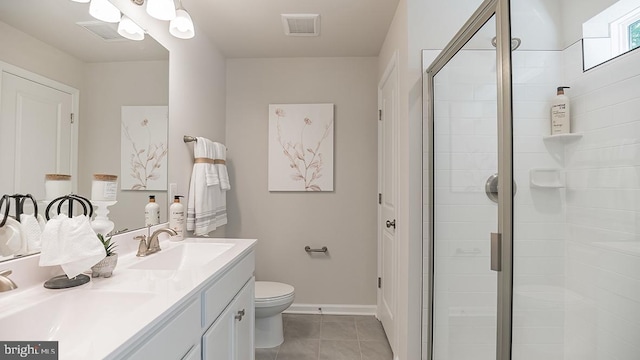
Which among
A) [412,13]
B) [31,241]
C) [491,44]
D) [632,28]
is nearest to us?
[632,28]

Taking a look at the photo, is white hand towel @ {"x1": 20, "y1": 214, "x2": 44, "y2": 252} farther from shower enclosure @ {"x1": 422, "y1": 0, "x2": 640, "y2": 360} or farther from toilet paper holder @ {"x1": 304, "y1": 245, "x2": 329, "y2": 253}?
toilet paper holder @ {"x1": 304, "y1": 245, "x2": 329, "y2": 253}

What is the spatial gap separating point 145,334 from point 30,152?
78 cm

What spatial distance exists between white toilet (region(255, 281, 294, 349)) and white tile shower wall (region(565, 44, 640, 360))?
1593 millimetres

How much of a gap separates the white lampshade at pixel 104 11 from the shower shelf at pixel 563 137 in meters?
1.86

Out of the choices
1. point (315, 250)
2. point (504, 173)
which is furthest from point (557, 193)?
point (315, 250)

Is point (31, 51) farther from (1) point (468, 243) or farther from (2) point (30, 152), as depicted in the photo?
(1) point (468, 243)

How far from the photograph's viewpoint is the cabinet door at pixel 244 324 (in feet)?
4.67

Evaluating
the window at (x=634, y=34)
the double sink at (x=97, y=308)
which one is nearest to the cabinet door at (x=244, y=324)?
the double sink at (x=97, y=308)

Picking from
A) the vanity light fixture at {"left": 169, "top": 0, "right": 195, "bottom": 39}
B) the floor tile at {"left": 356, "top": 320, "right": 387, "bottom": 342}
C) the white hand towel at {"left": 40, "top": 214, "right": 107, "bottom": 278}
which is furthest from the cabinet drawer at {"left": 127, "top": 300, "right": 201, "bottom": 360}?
the floor tile at {"left": 356, "top": 320, "right": 387, "bottom": 342}

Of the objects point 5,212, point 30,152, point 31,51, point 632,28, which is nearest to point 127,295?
point 5,212

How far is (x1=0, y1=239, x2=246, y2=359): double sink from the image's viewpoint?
0.66m

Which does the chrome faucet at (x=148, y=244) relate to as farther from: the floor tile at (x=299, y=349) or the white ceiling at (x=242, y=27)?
the floor tile at (x=299, y=349)

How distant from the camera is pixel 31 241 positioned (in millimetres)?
975

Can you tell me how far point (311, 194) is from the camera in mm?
2775
